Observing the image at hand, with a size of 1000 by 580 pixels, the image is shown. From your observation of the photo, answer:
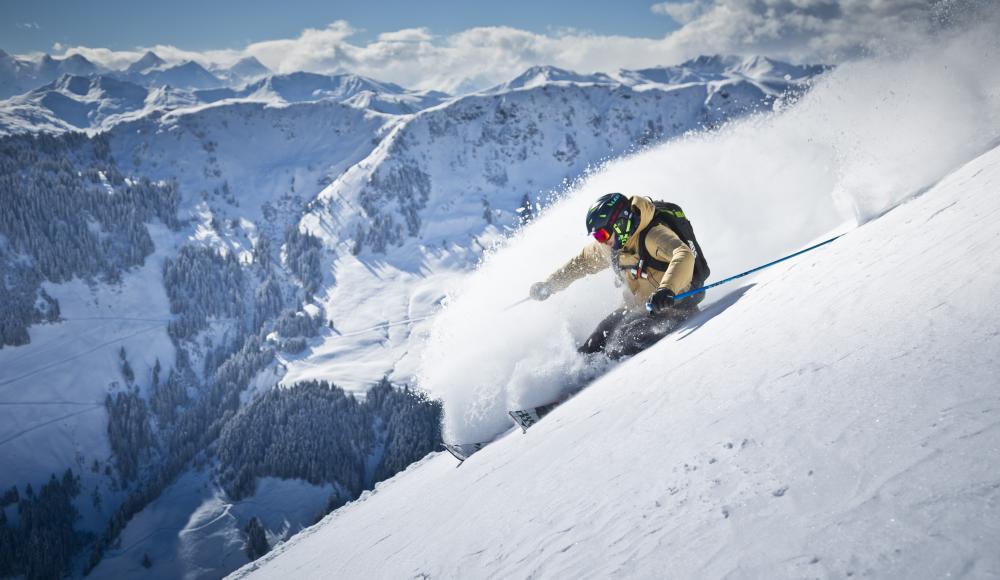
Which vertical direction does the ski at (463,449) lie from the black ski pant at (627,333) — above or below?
below

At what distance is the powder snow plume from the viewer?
10.2m

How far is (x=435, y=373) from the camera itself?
12.8m

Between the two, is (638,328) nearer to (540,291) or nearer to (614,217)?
(614,217)

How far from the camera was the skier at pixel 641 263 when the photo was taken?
8.95 meters

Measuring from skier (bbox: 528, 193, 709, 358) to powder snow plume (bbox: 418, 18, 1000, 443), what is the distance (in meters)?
0.73

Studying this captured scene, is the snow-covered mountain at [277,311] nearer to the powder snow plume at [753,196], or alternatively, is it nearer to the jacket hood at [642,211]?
the powder snow plume at [753,196]

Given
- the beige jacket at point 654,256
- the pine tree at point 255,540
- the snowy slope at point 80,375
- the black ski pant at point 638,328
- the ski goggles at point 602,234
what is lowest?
the pine tree at point 255,540

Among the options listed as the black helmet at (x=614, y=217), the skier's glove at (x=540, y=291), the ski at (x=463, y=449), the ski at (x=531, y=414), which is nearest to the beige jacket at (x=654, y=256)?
the black helmet at (x=614, y=217)

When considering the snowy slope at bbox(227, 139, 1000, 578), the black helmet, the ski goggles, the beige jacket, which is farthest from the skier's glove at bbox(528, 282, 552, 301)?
the snowy slope at bbox(227, 139, 1000, 578)

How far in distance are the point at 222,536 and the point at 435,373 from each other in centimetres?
7879

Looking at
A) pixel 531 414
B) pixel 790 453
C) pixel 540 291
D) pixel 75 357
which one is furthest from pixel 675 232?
pixel 75 357

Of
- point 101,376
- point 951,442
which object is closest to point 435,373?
point 951,442

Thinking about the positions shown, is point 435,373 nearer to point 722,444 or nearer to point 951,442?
point 722,444

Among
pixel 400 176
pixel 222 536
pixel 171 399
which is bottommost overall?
pixel 222 536
